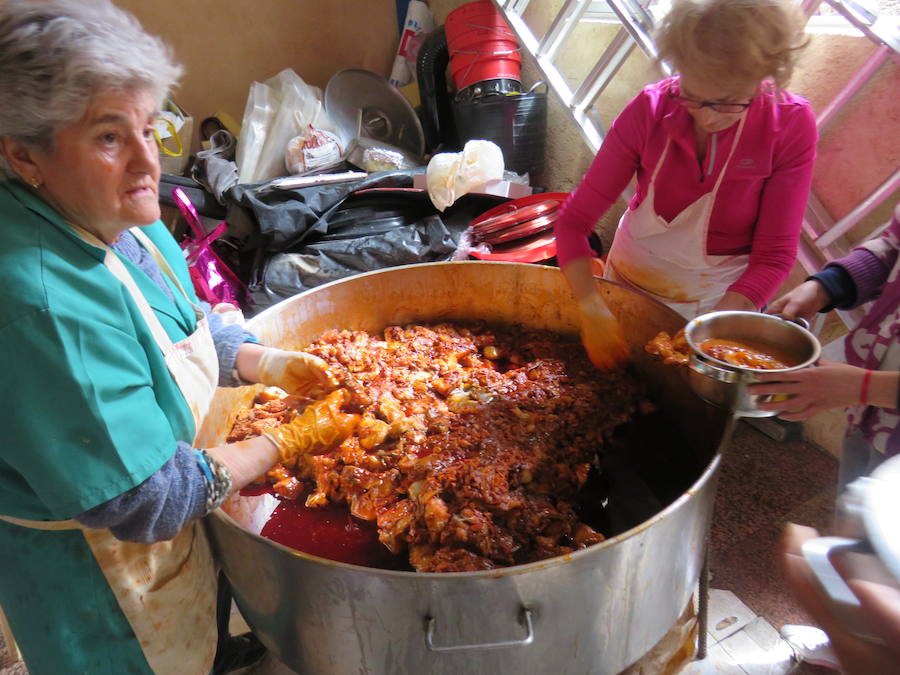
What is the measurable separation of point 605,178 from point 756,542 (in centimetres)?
148

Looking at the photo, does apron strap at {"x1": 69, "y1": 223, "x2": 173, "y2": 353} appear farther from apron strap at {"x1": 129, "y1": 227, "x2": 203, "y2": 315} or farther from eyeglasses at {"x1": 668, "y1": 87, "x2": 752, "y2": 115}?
eyeglasses at {"x1": 668, "y1": 87, "x2": 752, "y2": 115}

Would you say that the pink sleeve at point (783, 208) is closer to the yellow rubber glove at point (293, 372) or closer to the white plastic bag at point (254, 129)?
the yellow rubber glove at point (293, 372)

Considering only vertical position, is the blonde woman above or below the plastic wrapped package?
above

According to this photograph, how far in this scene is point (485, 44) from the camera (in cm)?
322

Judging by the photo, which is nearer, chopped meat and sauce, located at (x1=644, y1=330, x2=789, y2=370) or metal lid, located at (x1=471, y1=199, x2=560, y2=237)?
chopped meat and sauce, located at (x1=644, y1=330, x2=789, y2=370)

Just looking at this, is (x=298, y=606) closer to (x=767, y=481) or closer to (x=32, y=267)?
(x=32, y=267)

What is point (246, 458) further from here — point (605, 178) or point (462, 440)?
point (605, 178)

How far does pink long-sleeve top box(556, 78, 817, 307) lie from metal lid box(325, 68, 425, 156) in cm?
228

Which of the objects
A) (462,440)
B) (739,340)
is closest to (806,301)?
(739,340)

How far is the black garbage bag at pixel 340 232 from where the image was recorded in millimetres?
2842

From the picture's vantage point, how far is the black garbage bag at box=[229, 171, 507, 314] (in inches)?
112

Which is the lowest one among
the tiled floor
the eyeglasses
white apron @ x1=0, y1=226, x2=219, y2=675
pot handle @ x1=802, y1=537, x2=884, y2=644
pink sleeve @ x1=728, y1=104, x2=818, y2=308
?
the tiled floor

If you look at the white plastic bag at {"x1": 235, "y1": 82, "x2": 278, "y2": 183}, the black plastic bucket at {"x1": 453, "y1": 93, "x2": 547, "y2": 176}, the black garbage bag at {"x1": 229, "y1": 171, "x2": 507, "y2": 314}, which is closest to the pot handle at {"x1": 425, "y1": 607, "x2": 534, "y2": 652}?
the black garbage bag at {"x1": 229, "y1": 171, "x2": 507, "y2": 314}

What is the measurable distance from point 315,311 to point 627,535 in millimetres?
1256
